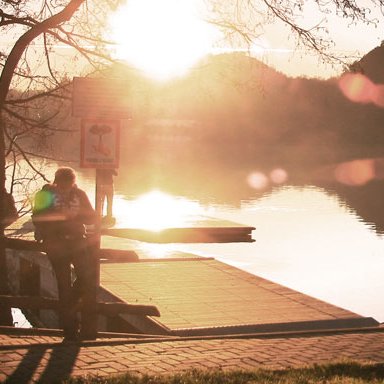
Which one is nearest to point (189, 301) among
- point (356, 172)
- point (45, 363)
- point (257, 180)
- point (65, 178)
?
point (65, 178)

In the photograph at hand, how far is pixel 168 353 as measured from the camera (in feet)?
30.1

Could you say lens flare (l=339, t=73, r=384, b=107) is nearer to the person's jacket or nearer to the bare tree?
the bare tree

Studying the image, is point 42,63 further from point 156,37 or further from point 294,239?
point 294,239

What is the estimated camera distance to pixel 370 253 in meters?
33.9

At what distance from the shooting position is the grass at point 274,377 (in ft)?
25.7

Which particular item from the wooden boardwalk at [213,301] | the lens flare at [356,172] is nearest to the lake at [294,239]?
the wooden boardwalk at [213,301]

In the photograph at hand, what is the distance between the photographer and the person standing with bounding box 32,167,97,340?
1016 centimetres

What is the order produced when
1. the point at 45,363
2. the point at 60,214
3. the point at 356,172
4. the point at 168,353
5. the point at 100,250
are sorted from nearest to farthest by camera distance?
the point at 45,363
the point at 168,353
the point at 60,214
the point at 100,250
the point at 356,172

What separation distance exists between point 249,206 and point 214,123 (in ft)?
324

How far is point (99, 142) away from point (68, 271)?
181 cm

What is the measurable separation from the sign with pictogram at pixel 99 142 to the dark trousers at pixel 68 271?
1363mm

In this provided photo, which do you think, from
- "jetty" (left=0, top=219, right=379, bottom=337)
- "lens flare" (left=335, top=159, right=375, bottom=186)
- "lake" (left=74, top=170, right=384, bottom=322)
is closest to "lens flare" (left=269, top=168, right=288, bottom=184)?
"lens flare" (left=335, top=159, right=375, bottom=186)

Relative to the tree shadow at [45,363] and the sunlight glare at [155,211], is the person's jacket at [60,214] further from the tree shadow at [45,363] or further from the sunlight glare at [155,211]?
→ the sunlight glare at [155,211]

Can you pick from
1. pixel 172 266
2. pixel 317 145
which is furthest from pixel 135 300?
pixel 317 145
